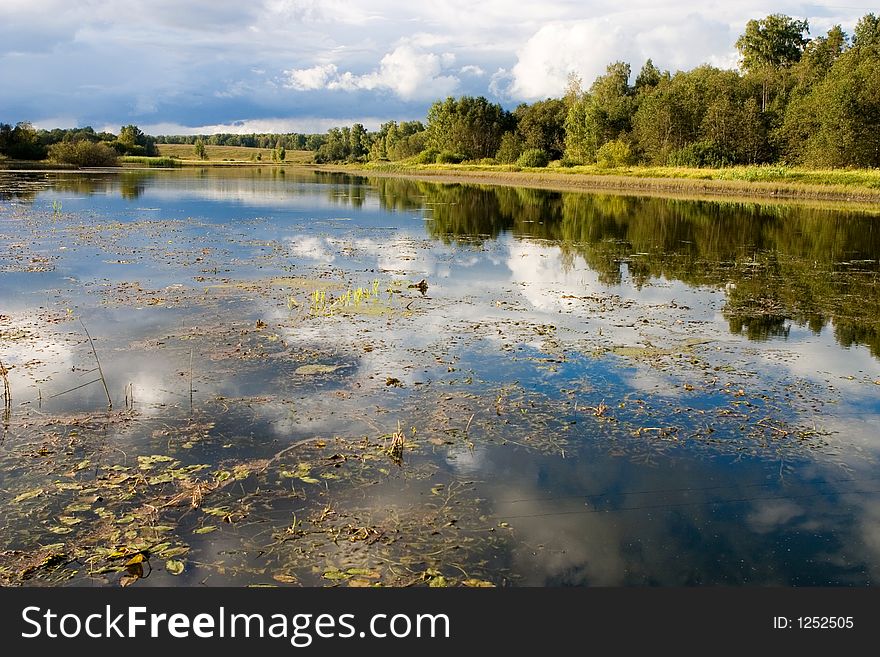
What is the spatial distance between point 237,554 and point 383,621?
1572mm

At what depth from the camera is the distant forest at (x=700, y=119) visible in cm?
6462

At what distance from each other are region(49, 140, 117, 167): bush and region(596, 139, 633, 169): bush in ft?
251

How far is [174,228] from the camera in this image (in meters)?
31.5

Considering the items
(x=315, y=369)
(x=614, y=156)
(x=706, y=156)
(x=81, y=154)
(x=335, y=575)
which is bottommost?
(x=335, y=575)

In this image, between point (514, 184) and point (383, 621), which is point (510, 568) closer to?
point (383, 621)

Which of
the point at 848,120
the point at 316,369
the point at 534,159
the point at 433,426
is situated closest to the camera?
the point at 433,426

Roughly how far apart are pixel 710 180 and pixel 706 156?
38.2ft

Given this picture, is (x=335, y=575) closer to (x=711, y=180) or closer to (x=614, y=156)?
(x=711, y=180)

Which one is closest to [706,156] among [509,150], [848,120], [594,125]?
[848,120]

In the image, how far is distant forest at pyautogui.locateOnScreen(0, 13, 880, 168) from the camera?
64.6 meters

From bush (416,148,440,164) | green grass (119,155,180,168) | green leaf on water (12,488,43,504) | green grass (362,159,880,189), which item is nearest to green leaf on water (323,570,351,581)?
green leaf on water (12,488,43,504)

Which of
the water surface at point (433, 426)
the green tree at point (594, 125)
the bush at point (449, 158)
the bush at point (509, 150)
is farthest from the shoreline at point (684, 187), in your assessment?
the water surface at point (433, 426)

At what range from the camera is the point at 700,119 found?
82.3m

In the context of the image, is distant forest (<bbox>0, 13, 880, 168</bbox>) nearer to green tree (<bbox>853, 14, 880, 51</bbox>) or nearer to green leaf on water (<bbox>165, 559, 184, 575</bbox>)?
green tree (<bbox>853, 14, 880, 51</bbox>)
